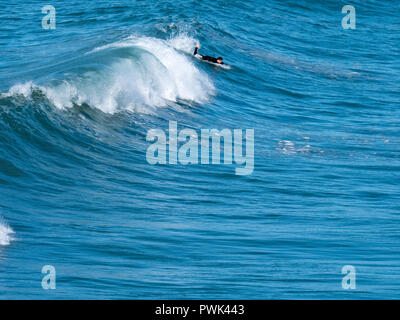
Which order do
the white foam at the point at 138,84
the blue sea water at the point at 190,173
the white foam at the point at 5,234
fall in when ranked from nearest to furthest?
the blue sea water at the point at 190,173 < the white foam at the point at 5,234 < the white foam at the point at 138,84

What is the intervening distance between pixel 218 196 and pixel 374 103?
11.8 m

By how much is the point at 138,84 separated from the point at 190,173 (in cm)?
577

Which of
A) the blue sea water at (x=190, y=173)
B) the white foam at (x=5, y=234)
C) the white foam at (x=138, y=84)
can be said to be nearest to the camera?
the blue sea water at (x=190, y=173)

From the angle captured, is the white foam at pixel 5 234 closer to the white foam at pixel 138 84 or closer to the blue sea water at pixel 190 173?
the blue sea water at pixel 190 173

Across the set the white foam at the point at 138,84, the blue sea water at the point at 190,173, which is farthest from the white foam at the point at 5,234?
the white foam at the point at 138,84

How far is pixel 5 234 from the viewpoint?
35.2ft

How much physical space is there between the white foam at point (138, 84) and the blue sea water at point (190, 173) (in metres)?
0.05

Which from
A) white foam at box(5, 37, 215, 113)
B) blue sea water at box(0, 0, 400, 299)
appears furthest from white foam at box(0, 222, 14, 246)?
white foam at box(5, 37, 215, 113)

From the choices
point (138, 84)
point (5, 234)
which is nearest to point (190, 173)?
point (5, 234)

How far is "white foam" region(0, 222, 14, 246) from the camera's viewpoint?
1041 centimetres

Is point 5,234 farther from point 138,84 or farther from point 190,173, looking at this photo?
point 138,84

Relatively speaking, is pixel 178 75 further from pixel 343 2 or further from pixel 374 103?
pixel 343 2

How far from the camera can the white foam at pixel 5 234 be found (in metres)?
10.4

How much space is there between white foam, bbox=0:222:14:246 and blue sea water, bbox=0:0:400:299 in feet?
0.10
